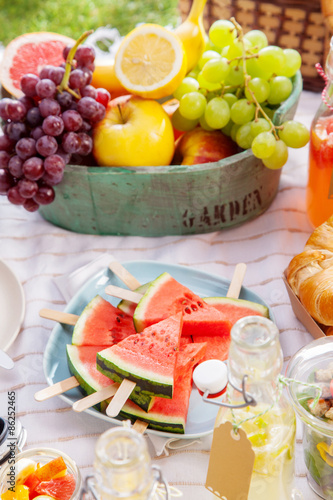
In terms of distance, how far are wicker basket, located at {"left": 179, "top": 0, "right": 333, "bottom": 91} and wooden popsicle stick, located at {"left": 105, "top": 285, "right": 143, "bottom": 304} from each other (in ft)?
3.15

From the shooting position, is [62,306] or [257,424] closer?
[257,424]

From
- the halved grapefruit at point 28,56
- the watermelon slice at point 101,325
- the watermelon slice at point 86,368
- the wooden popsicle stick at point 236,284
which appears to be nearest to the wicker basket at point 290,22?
the halved grapefruit at point 28,56

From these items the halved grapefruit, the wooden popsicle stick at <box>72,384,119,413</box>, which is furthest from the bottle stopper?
the halved grapefruit

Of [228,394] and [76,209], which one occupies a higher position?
[228,394]

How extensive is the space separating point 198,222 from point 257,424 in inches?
29.6

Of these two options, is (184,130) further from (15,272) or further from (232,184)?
(15,272)

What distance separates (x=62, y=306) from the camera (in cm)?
127

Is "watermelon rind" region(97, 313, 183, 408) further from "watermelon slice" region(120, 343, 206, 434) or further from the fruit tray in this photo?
the fruit tray

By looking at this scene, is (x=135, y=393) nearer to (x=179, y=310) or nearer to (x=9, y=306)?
(x=179, y=310)

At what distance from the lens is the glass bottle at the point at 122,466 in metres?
0.52

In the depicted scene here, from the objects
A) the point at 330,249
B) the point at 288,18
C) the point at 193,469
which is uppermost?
the point at 288,18

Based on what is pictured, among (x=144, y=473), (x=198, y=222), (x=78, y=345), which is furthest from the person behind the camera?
(x=198, y=222)

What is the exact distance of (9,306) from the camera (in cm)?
120

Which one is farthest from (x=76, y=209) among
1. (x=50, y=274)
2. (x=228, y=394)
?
(x=228, y=394)
